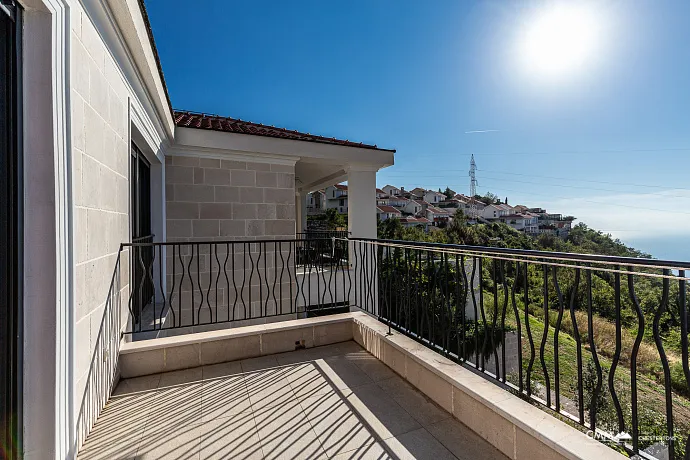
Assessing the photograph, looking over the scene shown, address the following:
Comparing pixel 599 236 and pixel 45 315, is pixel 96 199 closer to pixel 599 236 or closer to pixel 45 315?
pixel 45 315

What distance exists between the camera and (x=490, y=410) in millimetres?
1646

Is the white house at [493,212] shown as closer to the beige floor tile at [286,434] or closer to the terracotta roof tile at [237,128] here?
the terracotta roof tile at [237,128]

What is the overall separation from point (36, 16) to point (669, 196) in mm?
119199

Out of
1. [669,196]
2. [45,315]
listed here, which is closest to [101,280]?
[45,315]

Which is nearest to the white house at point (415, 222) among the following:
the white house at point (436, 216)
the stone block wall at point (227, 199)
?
the white house at point (436, 216)

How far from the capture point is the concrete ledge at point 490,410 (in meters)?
1.32

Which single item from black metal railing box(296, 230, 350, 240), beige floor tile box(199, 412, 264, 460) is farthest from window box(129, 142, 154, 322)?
black metal railing box(296, 230, 350, 240)

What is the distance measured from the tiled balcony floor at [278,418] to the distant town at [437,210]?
35.1m

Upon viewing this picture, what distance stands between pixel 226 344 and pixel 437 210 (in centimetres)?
5206

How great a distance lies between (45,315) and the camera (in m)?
1.26

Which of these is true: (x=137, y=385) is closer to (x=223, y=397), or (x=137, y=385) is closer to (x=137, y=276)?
(x=223, y=397)

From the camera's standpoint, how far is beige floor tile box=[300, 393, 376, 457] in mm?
1676

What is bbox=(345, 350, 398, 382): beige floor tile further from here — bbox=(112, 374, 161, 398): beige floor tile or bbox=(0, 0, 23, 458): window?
bbox=(0, 0, 23, 458): window

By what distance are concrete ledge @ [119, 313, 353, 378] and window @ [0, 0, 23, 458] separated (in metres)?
1.36
